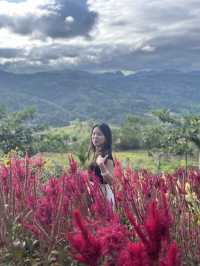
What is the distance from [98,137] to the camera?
459 cm

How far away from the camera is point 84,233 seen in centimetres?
142

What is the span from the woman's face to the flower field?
1.54 meters

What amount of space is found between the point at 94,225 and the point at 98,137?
9.14ft

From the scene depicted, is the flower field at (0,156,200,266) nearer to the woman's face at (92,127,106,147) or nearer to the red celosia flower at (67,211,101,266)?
the red celosia flower at (67,211,101,266)

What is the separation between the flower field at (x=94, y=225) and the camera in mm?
1455

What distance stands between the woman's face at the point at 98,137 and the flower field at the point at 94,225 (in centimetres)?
154

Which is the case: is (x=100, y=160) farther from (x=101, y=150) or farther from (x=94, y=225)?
(x=94, y=225)

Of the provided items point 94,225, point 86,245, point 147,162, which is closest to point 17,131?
point 147,162

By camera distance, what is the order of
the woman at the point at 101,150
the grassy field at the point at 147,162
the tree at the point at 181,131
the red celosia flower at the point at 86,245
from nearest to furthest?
the red celosia flower at the point at 86,245 < the woman at the point at 101,150 < the grassy field at the point at 147,162 < the tree at the point at 181,131

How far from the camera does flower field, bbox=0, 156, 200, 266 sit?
146 cm

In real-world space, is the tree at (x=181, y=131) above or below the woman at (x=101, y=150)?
below

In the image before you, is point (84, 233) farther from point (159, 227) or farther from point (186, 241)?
point (186, 241)

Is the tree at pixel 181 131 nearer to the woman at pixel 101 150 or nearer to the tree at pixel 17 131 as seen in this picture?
the tree at pixel 17 131

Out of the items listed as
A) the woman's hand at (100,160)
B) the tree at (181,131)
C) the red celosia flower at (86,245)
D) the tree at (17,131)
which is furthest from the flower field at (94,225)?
the tree at (181,131)
